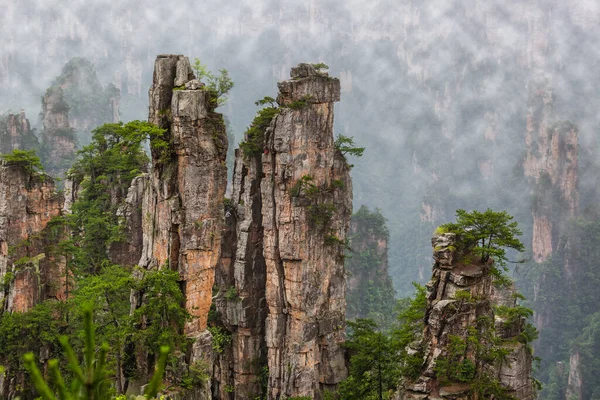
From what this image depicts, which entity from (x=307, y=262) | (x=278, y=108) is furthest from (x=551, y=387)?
(x=278, y=108)

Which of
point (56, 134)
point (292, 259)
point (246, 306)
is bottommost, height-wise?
point (246, 306)

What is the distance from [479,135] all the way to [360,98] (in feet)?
91.2

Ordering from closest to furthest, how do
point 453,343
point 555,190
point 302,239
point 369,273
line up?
point 453,343, point 302,239, point 369,273, point 555,190

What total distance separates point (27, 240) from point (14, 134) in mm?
44602

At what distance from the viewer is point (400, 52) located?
132000 millimetres

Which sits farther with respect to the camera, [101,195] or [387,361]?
[101,195]

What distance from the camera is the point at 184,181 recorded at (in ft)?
82.2

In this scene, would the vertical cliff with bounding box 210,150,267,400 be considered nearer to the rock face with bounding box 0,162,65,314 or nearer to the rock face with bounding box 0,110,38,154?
the rock face with bounding box 0,162,65,314

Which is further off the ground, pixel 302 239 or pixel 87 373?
pixel 302 239

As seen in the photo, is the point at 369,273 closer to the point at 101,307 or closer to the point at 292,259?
the point at 292,259

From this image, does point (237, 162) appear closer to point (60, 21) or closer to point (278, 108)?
point (278, 108)

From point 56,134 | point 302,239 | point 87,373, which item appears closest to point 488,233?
point 302,239

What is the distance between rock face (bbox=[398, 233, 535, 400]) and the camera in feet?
71.8

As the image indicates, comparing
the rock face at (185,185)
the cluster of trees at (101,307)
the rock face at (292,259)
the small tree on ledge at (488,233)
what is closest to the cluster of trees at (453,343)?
the small tree on ledge at (488,233)
